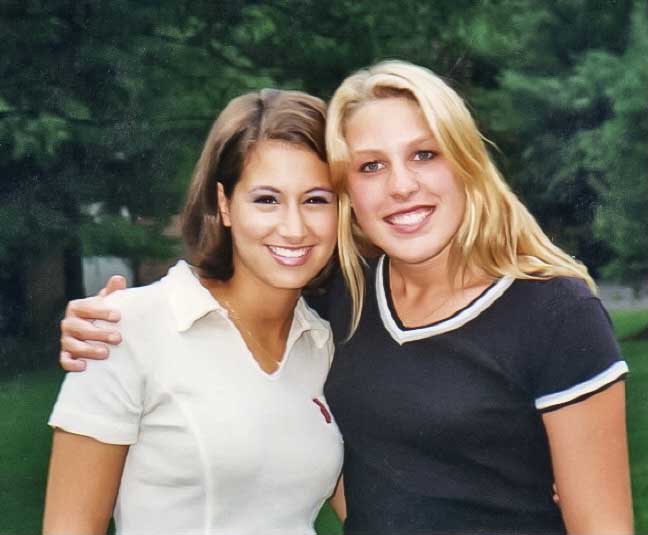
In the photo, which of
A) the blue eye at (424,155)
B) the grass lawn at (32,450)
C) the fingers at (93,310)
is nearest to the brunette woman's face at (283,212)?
the blue eye at (424,155)

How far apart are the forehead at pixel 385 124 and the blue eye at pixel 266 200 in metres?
0.21

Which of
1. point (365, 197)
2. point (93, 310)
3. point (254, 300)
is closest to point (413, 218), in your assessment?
point (365, 197)

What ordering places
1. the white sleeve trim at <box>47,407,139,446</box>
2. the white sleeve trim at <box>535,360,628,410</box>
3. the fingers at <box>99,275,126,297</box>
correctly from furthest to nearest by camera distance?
the fingers at <box>99,275,126,297</box> < the white sleeve trim at <box>47,407,139,446</box> < the white sleeve trim at <box>535,360,628,410</box>

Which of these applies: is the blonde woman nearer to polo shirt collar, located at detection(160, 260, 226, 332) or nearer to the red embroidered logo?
the red embroidered logo

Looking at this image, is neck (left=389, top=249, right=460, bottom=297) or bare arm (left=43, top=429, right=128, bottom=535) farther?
neck (left=389, top=249, right=460, bottom=297)

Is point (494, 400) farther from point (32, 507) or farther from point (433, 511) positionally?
point (32, 507)

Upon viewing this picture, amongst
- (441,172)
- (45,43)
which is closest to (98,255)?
(45,43)

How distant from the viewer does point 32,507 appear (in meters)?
4.95

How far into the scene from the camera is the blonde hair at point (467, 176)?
213 cm

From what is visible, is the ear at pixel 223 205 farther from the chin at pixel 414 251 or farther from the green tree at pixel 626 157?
the green tree at pixel 626 157

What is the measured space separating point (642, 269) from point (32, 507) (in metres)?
3.86

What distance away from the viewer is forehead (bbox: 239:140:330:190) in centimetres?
222

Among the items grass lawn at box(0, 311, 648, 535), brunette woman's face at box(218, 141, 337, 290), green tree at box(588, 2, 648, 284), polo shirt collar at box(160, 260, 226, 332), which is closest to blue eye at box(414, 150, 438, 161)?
brunette woman's face at box(218, 141, 337, 290)

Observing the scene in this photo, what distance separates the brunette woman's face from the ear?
3 cm
